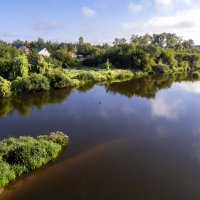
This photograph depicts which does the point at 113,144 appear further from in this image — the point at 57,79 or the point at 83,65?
the point at 83,65

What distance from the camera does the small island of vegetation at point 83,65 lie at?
151 ft

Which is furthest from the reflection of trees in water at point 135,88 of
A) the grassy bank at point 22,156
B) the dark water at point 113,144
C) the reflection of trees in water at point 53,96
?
the grassy bank at point 22,156

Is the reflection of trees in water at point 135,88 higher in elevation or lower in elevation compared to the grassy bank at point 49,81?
lower

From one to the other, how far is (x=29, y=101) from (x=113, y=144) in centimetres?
2022

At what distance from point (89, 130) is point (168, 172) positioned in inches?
410

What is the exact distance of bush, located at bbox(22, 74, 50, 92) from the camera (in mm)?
44044

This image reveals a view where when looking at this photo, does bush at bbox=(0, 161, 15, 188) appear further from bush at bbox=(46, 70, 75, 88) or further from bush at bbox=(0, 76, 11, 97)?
bush at bbox=(46, 70, 75, 88)

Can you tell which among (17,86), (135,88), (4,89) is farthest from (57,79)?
(135,88)

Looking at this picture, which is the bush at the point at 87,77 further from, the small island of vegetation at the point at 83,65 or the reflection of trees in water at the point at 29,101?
the reflection of trees in water at the point at 29,101

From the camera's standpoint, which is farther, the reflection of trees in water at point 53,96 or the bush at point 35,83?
the bush at point 35,83

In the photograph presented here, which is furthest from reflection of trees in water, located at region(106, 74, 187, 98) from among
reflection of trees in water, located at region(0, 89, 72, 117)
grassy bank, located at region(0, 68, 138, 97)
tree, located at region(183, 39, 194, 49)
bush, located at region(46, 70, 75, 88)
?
tree, located at region(183, 39, 194, 49)

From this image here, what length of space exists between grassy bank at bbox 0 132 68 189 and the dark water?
0.57 m

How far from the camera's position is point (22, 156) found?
18.3 m

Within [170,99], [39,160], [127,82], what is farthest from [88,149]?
[127,82]
